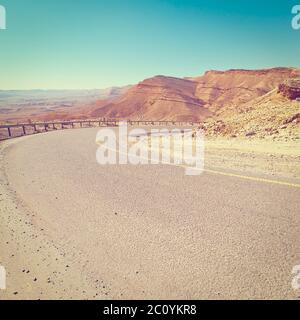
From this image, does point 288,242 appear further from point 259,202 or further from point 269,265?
point 259,202

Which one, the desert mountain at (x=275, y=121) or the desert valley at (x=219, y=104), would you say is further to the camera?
the desert valley at (x=219, y=104)

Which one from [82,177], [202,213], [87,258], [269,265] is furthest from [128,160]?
[269,265]

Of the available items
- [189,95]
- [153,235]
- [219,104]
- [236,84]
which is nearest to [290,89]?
[153,235]

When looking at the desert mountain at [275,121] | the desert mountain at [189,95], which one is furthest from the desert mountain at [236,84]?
the desert mountain at [275,121]

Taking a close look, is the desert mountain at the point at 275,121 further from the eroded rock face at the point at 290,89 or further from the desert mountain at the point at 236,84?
the desert mountain at the point at 236,84

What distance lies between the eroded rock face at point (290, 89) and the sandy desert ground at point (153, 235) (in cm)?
1223

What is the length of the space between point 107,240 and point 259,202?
2967mm

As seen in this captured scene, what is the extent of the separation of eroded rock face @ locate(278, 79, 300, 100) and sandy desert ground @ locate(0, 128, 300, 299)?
481 inches

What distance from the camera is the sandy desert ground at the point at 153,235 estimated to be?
3.02 m

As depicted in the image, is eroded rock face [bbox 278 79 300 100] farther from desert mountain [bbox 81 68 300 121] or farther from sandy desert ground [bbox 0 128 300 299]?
desert mountain [bbox 81 68 300 121]
